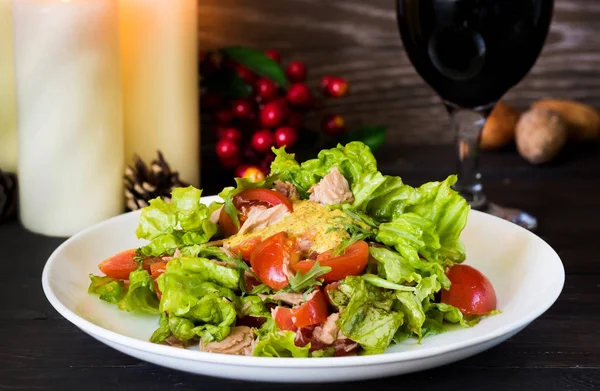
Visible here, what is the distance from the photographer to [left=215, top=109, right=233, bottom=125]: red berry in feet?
5.54

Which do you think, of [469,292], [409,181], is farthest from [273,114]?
[469,292]

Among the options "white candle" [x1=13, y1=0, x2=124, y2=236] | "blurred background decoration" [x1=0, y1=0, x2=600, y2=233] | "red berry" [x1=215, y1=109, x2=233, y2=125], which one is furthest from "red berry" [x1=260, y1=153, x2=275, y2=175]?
"white candle" [x1=13, y1=0, x2=124, y2=236]

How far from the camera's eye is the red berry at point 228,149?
64.3 inches

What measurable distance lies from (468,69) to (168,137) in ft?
1.73

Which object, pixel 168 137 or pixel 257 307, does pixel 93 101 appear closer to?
pixel 168 137

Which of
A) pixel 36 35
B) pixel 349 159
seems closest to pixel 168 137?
pixel 36 35

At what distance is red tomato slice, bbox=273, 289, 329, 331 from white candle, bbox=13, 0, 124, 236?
632 millimetres

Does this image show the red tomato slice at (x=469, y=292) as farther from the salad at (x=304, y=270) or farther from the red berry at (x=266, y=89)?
the red berry at (x=266, y=89)

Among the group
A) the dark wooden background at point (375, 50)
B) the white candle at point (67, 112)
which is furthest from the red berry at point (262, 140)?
the dark wooden background at point (375, 50)

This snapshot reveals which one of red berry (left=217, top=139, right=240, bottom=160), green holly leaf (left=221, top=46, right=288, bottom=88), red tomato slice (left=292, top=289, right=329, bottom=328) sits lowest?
red berry (left=217, top=139, right=240, bottom=160)

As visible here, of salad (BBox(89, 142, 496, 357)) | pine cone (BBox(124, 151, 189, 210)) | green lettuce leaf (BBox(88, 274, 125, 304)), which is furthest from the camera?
pine cone (BBox(124, 151, 189, 210))

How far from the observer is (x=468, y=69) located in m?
1.38

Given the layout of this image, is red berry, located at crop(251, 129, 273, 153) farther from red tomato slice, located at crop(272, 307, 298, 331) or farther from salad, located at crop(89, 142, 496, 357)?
red tomato slice, located at crop(272, 307, 298, 331)

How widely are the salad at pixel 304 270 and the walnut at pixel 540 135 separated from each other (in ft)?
2.67
